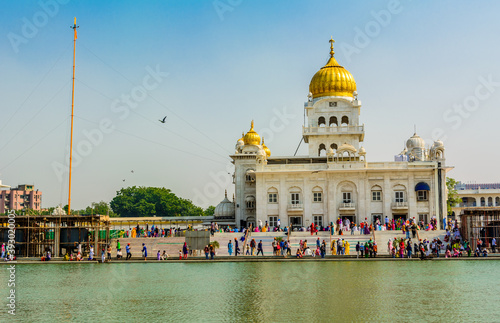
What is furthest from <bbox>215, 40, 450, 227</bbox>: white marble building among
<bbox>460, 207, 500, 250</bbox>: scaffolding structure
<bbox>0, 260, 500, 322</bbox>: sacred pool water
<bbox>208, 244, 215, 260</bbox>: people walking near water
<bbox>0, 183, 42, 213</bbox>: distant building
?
<bbox>0, 183, 42, 213</bbox>: distant building

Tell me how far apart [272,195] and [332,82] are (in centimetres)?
1424

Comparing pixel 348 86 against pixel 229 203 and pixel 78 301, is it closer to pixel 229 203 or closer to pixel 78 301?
pixel 229 203

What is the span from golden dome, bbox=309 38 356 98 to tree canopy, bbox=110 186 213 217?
151 ft

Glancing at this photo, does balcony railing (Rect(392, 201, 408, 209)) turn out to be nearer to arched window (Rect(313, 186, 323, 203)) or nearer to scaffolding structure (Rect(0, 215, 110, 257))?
arched window (Rect(313, 186, 323, 203))

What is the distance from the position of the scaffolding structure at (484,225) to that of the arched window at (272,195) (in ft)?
61.6

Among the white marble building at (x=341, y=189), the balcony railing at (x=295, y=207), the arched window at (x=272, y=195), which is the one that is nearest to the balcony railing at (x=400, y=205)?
the white marble building at (x=341, y=189)

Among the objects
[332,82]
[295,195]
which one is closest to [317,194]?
[295,195]

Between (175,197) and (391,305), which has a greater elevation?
(175,197)

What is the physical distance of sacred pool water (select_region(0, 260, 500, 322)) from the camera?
61.2ft

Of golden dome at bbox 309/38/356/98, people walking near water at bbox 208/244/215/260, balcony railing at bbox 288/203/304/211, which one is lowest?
people walking near water at bbox 208/244/215/260

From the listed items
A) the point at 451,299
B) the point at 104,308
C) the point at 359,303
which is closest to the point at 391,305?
the point at 359,303

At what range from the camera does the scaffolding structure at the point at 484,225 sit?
133ft

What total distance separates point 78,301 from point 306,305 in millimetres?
7746

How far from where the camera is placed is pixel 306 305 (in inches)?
786
